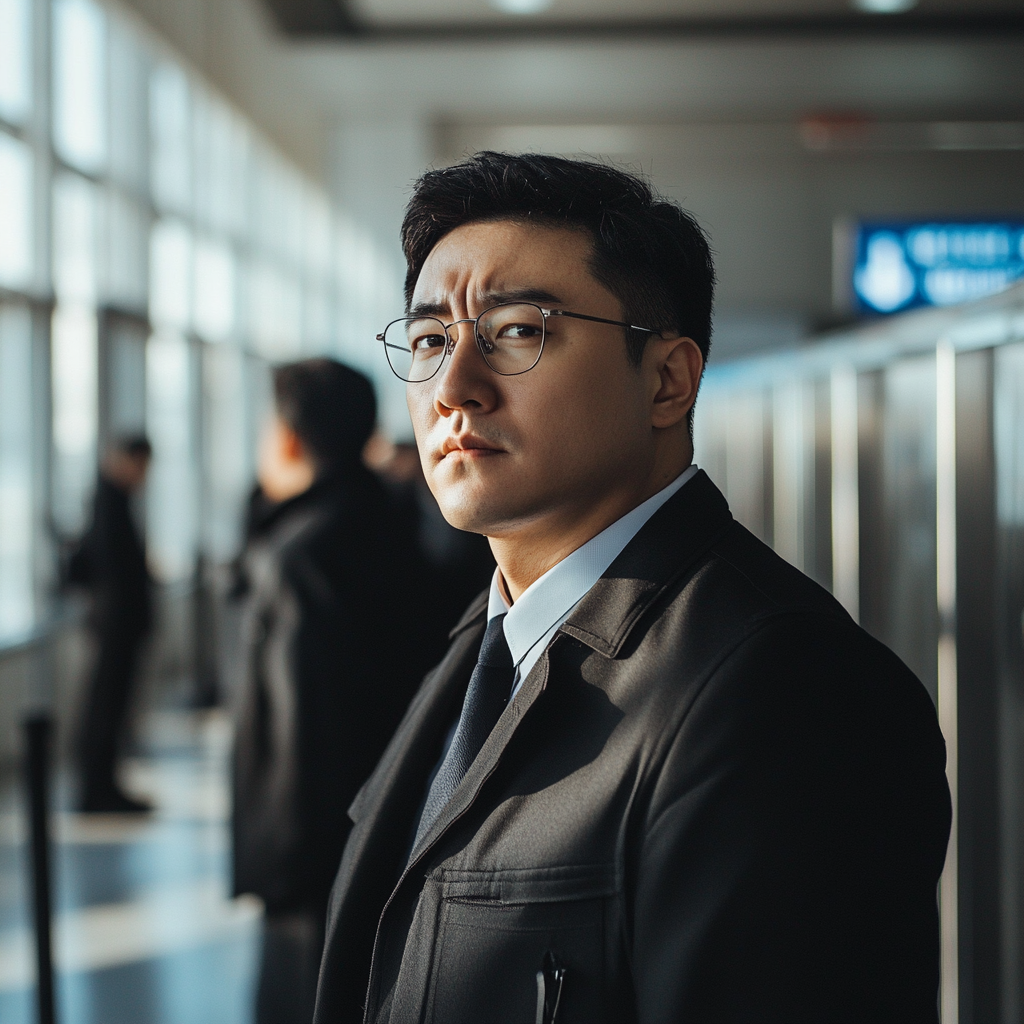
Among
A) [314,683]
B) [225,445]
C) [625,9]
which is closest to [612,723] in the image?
[314,683]

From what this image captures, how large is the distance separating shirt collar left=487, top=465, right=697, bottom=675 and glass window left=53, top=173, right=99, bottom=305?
7939 millimetres

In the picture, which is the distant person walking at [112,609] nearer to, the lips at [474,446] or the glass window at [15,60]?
the glass window at [15,60]

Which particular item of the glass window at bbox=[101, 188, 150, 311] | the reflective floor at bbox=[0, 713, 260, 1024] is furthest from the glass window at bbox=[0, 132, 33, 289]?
the reflective floor at bbox=[0, 713, 260, 1024]

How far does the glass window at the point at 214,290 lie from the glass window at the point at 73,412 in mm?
2850

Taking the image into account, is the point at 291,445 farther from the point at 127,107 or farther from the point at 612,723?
the point at 127,107

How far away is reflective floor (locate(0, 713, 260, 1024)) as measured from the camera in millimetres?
4070

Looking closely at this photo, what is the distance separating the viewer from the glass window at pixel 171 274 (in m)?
10.7

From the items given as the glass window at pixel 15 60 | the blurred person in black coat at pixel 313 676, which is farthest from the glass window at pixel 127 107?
the blurred person in black coat at pixel 313 676

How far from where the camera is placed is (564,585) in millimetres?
1295

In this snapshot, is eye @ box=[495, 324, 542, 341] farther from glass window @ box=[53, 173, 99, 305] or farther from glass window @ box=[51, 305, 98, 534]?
glass window @ box=[53, 173, 99, 305]

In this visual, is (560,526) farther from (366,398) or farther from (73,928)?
(73,928)

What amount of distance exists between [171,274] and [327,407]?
8.42m

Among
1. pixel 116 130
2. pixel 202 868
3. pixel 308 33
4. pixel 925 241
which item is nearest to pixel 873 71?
pixel 925 241

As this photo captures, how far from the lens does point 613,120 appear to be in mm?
14516
